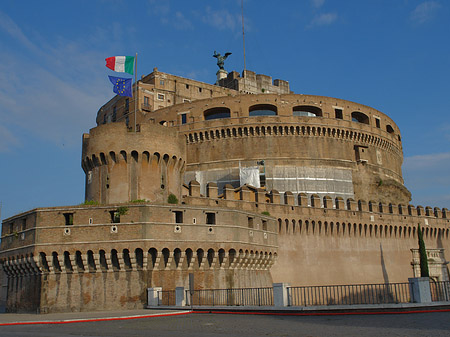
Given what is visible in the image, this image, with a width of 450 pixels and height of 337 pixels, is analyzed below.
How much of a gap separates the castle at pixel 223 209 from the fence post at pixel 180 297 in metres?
2.01

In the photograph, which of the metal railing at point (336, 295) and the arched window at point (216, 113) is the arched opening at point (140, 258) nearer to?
the metal railing at point (336, 295)

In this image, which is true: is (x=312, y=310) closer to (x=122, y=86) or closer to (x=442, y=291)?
(x=122, y=86)

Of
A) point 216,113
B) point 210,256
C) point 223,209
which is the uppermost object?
point 216,113

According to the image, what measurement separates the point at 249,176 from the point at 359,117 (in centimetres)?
1847

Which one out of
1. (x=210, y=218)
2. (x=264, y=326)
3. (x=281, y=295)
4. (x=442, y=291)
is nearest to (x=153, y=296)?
(x=210, y=218)

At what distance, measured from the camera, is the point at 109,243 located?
82.9 feet

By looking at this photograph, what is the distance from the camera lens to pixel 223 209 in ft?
92.8

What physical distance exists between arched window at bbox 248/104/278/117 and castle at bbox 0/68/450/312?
6.1 inches

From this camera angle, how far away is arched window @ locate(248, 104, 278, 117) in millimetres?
51344

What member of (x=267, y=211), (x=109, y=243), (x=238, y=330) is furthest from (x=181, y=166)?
(x=238, y=330)

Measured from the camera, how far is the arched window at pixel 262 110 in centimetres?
5134

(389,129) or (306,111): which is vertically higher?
(306,111)

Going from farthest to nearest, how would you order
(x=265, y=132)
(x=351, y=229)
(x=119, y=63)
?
(x=265, y=132), (x=351, y=229), (x=119, y=63)

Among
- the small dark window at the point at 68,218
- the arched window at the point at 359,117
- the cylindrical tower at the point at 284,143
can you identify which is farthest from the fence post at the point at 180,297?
the arched window at the point at 359,117
